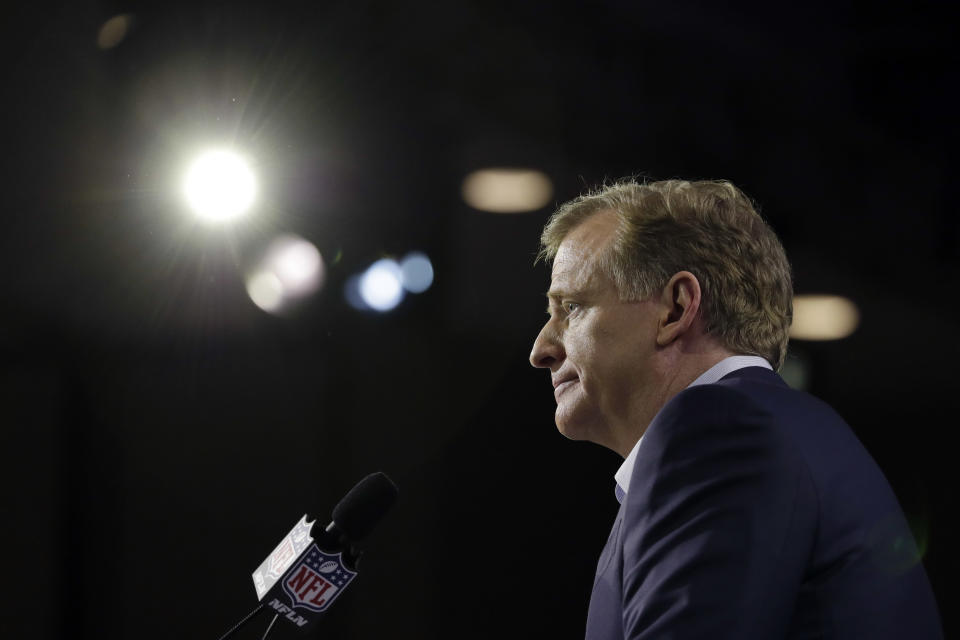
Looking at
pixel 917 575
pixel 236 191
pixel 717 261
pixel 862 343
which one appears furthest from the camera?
pixel 236 191

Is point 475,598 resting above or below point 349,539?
below

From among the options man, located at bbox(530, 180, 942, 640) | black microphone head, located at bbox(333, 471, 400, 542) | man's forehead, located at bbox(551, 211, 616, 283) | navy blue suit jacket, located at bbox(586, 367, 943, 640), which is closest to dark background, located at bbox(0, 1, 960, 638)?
man's forehead, located at bbox(551, 211, 616, 283)

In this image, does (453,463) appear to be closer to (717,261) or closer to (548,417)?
(548,417)

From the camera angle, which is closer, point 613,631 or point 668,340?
point 613,631

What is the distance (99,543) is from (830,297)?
7.24ft

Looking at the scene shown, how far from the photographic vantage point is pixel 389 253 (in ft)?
8.48

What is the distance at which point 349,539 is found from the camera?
47.3 inches

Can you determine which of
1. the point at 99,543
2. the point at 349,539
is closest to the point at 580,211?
the point at 349,539

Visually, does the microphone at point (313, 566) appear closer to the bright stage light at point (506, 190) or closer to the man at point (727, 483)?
the man at point (727, 483)

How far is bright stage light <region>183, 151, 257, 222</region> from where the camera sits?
96.4 inches

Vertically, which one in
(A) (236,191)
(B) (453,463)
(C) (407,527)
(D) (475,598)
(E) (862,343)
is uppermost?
(A) (236,191)

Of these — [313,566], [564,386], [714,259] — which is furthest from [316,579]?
[714,259]

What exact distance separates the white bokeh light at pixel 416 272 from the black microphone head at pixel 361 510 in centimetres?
139

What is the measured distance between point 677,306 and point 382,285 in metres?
1.43
